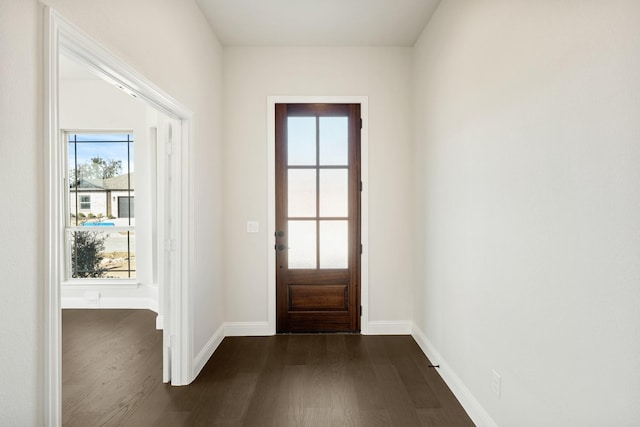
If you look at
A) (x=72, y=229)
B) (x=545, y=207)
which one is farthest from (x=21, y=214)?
(x=72, y=229)

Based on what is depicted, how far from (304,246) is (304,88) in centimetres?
161

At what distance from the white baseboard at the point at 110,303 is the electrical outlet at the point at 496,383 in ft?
12.9

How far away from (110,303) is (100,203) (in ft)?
4.34

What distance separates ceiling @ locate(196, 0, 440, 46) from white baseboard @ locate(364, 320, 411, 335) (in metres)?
2.82

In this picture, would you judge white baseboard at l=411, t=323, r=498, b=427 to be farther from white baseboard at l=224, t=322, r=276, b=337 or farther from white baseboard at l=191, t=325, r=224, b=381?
white baseboard at l=191, t=325, r=224, b=381

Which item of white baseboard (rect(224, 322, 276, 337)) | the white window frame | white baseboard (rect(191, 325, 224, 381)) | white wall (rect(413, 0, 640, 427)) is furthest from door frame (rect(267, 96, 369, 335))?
the white window frame

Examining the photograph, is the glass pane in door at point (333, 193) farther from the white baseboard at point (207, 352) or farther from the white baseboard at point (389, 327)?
the white baseboard at point (207, 352)

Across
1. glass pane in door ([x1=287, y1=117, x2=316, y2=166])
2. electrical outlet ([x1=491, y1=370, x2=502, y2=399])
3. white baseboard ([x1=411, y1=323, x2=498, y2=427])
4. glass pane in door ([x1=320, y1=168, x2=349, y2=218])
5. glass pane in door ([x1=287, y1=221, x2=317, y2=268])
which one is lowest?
white baseboard ([x1=411, y1=323, x2=498, y2=427])

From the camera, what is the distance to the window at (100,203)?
4480mm

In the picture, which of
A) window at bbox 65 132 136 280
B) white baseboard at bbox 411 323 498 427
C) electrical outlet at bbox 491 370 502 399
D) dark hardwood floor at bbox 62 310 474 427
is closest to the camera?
electrical outlet at bbox 491 370 502 399

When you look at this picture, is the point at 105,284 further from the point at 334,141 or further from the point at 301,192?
the point at 334,141

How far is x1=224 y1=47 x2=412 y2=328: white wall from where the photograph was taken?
3.44 meters

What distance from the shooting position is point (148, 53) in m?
1.94

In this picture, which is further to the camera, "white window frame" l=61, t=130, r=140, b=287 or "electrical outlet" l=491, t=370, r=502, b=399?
"white window frame" l=61, t=130, r=140, b=287
